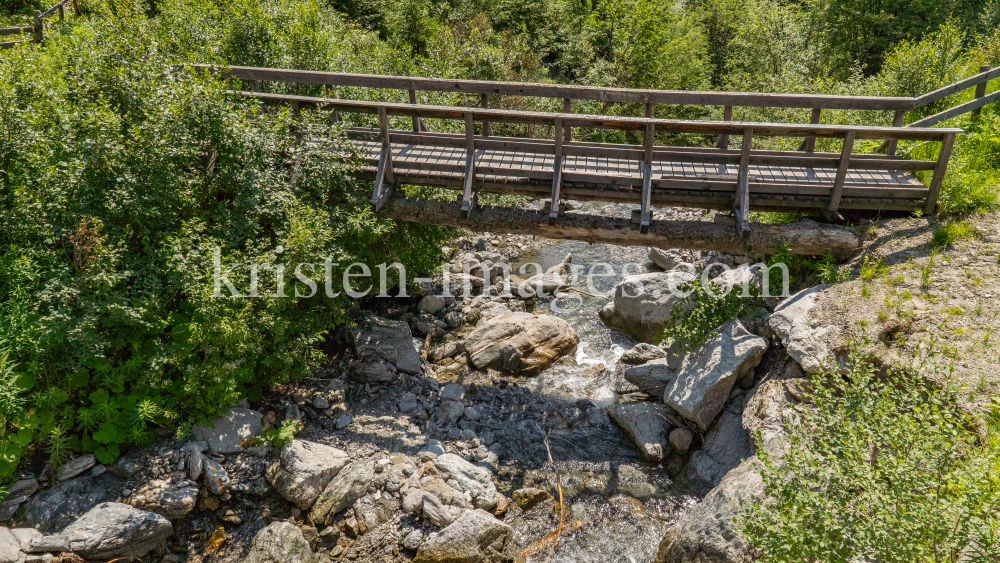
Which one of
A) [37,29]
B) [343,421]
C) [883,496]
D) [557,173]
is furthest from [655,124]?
[37,29]

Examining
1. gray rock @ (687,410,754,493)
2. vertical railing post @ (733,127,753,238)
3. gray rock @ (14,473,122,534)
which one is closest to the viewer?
gray rock @ (14,473,122,534)

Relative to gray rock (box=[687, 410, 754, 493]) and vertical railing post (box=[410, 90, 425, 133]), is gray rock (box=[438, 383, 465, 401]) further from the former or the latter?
vertical railing post (box=[410, 90, 425, 133])

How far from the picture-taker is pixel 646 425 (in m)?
9.69

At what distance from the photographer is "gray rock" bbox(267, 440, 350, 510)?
8055 millimetres

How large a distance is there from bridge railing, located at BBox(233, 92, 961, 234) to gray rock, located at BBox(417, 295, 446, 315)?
352cm

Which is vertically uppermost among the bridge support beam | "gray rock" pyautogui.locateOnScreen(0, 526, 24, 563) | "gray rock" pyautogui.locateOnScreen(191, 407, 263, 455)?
the bridge support beam

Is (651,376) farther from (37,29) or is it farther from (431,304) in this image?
(37,29)

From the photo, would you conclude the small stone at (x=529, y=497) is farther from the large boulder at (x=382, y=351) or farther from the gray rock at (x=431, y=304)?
the gray rock at (x=431, y=304)

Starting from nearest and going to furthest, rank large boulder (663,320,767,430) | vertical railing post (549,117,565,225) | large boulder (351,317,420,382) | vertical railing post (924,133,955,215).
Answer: vertical railing post (924,133,955,215) → large boulder (663,320,767,430) → vertical railing post (549,117,565,225) → large boulder (351,317,420,382)

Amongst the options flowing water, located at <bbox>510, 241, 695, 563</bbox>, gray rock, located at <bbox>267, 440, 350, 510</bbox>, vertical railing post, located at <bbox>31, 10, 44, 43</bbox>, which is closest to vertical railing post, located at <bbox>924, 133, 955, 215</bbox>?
flowing water, located at <bbox>510, 241, 695, 563</bbox>

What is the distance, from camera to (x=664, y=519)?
8.42 meters

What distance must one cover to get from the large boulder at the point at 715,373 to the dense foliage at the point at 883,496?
344 cm

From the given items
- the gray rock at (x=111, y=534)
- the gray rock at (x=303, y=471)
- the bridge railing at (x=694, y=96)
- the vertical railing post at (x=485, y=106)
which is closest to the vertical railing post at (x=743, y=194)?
the bridge railing at (x=694, y=96)

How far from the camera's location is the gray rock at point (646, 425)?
9.38m
